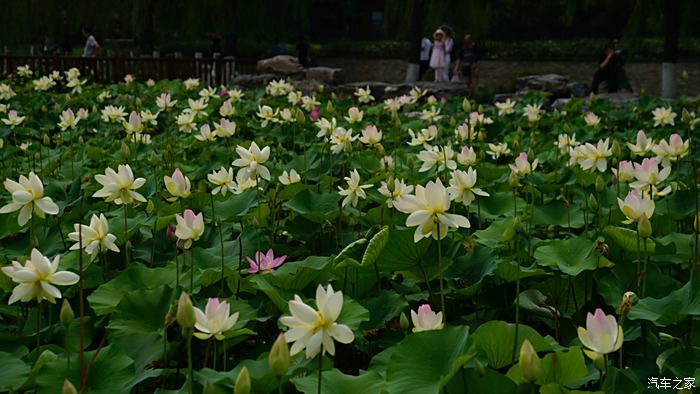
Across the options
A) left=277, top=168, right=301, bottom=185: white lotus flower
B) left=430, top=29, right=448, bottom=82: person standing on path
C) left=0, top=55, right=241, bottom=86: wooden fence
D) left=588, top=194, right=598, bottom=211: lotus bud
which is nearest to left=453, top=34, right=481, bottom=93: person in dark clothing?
left=430, top=29, right=448, bottom=82: person standing on path

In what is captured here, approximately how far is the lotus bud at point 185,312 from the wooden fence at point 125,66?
32.0 feet

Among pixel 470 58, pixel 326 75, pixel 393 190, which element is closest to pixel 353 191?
pixel 393 190

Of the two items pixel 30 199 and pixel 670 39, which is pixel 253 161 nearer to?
pixel 30 199

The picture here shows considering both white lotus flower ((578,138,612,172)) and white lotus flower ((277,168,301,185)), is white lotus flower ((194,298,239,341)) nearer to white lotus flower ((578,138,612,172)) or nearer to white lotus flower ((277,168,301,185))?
white lotus flower ((277,168,301,185))

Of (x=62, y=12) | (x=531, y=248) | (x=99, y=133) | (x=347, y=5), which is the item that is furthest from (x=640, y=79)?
(x=531, y=248)

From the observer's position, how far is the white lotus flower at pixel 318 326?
0.97 metres

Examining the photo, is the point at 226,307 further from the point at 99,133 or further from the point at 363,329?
the point at 99,133

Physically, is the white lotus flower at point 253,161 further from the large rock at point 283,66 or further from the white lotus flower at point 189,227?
the large rock at point 283,66

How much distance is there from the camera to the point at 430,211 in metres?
1.27

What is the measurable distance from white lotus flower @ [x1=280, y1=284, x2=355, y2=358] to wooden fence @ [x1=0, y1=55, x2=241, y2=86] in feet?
32.2

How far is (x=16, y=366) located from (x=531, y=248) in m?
1.10

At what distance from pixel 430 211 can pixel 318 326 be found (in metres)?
0.35

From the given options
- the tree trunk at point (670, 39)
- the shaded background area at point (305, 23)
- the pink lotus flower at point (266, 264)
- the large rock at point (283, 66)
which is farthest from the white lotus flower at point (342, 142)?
the shaded background area at point (305, 23)

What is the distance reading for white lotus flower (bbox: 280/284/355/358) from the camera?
3.18ft
